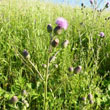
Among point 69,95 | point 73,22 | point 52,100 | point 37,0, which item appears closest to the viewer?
point 52,100

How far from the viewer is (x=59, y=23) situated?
871 mm

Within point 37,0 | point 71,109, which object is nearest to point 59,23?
point 71,109

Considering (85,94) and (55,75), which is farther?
(55,75)

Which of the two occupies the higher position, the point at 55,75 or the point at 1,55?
the point at 1,55

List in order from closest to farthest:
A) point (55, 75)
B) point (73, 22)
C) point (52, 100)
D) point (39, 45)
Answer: point (52, 100), point (55, 75), point (39, 45), point (73, 22)

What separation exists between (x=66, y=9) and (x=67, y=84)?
2.54 m

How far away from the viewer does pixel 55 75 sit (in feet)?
4.90

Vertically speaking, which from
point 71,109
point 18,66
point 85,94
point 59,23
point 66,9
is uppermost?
point 66,9

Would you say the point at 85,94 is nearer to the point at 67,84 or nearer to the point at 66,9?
the point at 67,84

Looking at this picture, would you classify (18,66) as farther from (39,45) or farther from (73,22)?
(73,22)

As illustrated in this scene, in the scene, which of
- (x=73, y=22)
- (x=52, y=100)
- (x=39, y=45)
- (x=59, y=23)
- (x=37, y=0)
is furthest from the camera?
(x=37, y=0)

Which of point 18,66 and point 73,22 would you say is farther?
point 73,22

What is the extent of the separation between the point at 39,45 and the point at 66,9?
2187 millimetres

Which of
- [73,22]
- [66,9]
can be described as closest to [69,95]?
[73,22]
